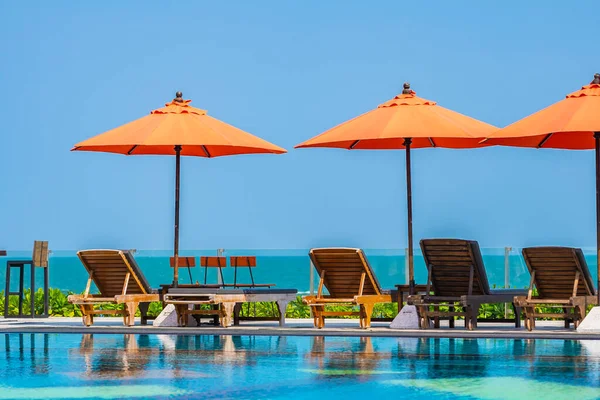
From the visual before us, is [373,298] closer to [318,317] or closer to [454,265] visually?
[318,317]

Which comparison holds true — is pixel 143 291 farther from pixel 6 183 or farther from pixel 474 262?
pixel 6 183

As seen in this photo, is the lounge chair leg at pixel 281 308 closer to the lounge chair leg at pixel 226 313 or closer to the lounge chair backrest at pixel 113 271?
the lounge chair leg at pixel 226 313

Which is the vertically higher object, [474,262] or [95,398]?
[474,262]

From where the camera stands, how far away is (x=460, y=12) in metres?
75.0

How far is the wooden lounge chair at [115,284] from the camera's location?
15.1 m

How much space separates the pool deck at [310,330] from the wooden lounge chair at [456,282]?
0.25 m

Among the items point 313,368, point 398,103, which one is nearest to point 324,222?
point 398,103

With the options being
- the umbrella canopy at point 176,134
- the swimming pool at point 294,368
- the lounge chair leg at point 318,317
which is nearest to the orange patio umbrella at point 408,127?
the umbrella canopy at point 176,134

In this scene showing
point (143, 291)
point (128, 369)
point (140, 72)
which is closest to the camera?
point (128, 369)

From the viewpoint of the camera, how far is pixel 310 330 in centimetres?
1417

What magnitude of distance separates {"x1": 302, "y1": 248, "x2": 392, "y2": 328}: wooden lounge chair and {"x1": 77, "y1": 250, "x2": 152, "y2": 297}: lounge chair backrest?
196 centimetres

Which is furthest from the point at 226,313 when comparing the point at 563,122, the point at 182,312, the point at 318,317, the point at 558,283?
the point at 563,122

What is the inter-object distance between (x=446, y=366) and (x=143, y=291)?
A: 5.64 metres

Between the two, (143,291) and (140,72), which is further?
(140,72)
